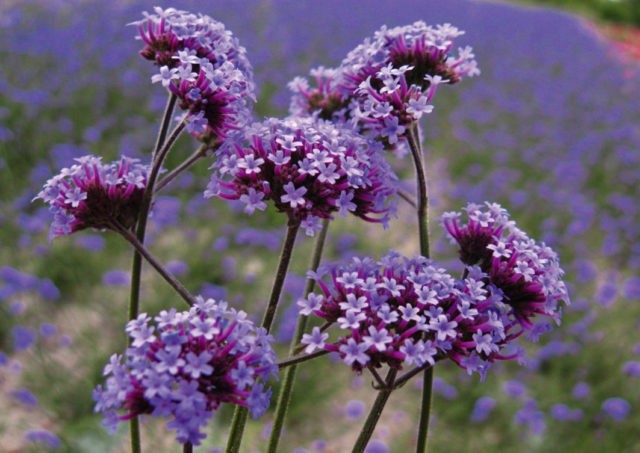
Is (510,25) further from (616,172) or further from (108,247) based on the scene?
(108,247)

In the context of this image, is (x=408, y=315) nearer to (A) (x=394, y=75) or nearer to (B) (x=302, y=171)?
(B) (x=302, y=171)

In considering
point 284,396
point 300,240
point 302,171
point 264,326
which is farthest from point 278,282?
point 300,240

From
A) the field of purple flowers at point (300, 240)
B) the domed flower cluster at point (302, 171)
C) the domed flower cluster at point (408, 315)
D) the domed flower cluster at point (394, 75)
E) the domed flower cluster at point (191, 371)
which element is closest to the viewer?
the domed flower cluster at point (191, 371)

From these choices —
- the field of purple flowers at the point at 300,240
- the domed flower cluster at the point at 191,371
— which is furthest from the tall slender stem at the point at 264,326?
the field of purple flowers at the point at 300,240

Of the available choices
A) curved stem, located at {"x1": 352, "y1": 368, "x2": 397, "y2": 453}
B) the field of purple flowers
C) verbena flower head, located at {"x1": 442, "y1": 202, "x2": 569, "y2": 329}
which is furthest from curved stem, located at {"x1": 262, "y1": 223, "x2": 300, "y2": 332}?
the field of purple flowers

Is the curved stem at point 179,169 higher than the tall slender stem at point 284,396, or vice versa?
the curved stem at point 179,169

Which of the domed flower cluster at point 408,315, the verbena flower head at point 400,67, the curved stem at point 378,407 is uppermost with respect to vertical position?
the verbena flower head at point 400,67

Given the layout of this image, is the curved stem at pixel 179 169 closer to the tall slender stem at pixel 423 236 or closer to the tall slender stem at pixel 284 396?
the tall slender stem at pixel 284 396
